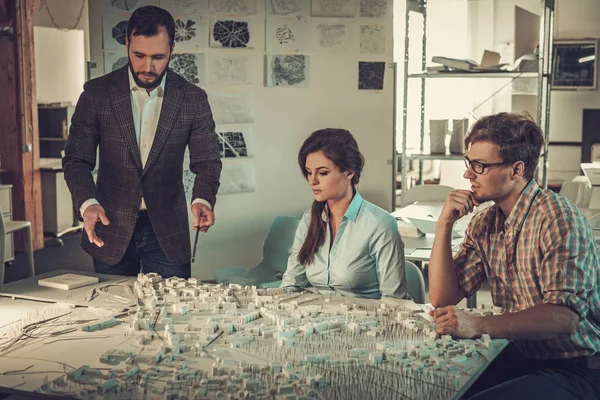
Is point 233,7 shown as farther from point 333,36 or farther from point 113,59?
point 113,59

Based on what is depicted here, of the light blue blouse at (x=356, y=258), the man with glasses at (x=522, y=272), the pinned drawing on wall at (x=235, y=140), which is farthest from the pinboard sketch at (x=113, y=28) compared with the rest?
the man with glasses at (x=522, y=272)

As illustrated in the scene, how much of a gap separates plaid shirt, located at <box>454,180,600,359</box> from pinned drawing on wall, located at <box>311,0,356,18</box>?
2.68 m

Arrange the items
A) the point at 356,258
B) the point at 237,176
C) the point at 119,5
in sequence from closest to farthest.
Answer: the point at 356,258 → the point at 119,5 → the point at 237,176

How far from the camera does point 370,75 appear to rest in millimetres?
5137

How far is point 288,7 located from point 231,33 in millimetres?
391

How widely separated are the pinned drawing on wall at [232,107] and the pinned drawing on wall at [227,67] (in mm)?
94

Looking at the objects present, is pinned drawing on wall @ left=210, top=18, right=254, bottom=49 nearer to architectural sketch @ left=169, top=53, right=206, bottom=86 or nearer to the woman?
architectural sketch @ left=169, top=53, right=206, bottom=86

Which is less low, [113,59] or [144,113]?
[113,59]

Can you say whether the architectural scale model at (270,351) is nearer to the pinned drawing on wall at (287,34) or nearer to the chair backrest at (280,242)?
the chair backrest at (280,242)

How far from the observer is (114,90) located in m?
3.34

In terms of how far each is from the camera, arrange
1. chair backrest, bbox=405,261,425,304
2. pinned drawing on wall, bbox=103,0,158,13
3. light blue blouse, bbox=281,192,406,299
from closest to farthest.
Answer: light blue blouse, bbox=281,192,406,299
chair backrest, bbox=405,261,425,304
pinned drawing on wall, bbox=103,0,158,13

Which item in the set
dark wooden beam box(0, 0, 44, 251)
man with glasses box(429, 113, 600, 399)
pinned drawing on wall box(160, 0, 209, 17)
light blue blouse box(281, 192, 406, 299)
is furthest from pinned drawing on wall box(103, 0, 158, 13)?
man with glasses box(429, 113, 600, 399)

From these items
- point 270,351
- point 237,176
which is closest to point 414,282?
point 270,351

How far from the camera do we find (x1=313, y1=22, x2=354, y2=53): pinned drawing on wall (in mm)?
5066
